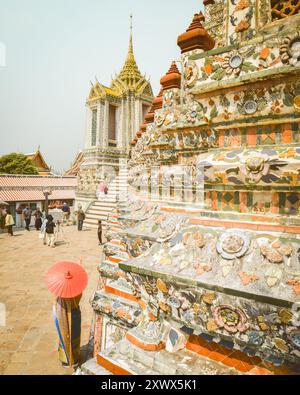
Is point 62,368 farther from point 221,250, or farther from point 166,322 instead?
point 221,250

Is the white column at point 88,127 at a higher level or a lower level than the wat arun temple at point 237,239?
higher

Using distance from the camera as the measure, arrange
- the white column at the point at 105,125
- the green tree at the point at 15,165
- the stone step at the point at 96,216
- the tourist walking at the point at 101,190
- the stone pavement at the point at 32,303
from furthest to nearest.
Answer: the green tree at the point at 15,165, the white column at the point at 105,125, the tourist walking at the point at 101,190, the stone step at the point at 96,216, the stone pavement at the point at 32,303

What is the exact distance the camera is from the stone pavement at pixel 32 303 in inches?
178

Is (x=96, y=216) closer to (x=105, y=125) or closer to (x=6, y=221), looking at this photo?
(x=6, y=221)

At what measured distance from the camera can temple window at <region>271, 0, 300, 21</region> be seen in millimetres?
2309

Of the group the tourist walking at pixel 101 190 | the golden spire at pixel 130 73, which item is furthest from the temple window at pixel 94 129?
the tourist walking at pixel 101 190

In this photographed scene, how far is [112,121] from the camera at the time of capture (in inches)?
1041

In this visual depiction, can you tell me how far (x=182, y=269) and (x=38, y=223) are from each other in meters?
16.8

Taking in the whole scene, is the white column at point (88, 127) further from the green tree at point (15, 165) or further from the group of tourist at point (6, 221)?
the green tree at point (15, 165)

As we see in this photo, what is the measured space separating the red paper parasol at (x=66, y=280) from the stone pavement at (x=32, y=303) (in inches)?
54.8

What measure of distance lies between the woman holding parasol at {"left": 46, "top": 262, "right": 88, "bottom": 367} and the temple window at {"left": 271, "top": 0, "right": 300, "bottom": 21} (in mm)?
3986

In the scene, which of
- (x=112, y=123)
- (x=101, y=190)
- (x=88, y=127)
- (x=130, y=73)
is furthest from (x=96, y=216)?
(x=130, y=73)

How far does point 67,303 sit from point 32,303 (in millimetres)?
3194
